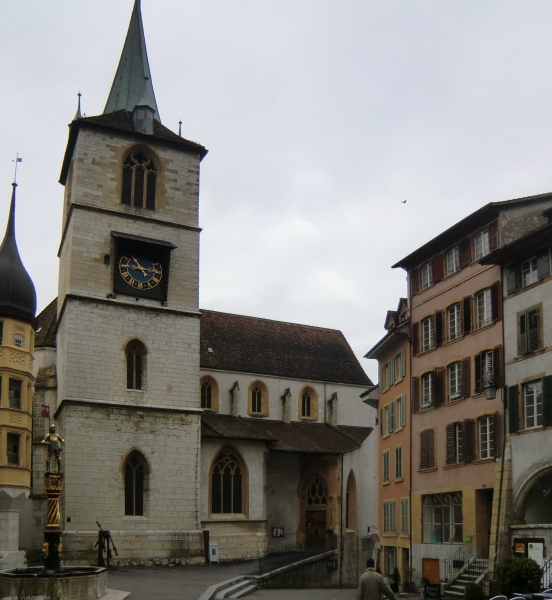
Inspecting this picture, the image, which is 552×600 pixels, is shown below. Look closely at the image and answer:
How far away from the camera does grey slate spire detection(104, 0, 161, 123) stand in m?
48.4

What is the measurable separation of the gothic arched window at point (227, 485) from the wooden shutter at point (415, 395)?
1444 centimetres

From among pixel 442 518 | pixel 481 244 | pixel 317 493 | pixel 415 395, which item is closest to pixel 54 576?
pixel 442 518

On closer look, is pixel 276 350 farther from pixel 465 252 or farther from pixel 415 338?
pixel 465 252

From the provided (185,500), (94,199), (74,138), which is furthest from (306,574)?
(74,138)

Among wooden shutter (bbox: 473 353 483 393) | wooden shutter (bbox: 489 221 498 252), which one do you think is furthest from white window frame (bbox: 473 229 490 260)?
wooden shutter (bbox: 473 353 483 393)

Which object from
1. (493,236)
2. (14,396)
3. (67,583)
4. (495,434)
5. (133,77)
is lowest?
(67,583)

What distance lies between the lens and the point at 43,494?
41.4 meters

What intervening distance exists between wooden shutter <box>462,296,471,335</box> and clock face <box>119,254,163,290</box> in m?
16.5

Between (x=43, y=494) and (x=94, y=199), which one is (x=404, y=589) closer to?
(x=43, y=494)

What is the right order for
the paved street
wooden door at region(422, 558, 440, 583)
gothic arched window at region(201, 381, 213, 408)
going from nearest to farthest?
the paved street → wooden door at region(422, 558, 440, 583) → gothic arched window at region(201, 381, 213, 408)

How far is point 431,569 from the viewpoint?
33.1 metres

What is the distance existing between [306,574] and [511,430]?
16.7 metres

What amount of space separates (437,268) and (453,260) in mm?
1281

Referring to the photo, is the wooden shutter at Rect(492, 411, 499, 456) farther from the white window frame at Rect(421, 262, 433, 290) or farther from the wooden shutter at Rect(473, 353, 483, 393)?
the white window frame at Rect(421, 262, 433, 290)
